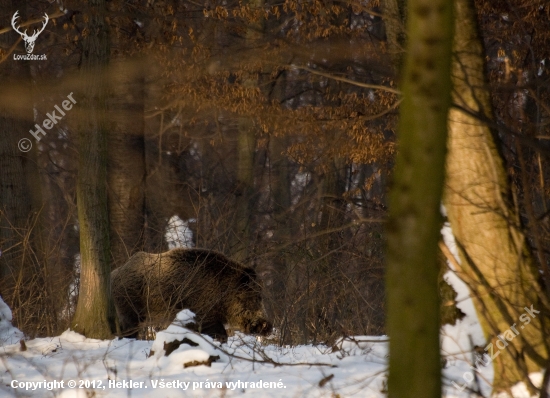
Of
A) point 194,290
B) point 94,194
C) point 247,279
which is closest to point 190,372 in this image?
point 194,290

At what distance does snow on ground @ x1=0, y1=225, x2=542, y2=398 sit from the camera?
16.7ft

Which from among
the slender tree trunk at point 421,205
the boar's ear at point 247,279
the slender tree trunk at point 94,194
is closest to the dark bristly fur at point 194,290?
the boar's ear at point 247,279

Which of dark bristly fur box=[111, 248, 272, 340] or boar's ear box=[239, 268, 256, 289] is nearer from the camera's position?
dark bristly fur box=[111, 248, 272, 340]

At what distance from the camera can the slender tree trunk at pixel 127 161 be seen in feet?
49.2

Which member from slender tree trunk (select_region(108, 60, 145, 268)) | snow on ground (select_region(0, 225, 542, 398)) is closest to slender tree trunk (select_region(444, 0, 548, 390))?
snow on ground (select_region(0, 225, 542, 398))

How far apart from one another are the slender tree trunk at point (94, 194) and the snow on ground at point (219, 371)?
1.37m

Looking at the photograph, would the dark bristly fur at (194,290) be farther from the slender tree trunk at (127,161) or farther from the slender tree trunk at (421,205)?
the slender tree trunk at (421,205)

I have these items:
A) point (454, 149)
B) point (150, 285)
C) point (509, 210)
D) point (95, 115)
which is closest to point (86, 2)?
point (95, 115)

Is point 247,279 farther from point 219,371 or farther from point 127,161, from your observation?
point 127,161

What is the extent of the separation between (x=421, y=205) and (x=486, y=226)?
2.42 meters

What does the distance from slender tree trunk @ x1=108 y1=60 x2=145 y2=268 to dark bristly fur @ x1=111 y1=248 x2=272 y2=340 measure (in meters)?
5.70

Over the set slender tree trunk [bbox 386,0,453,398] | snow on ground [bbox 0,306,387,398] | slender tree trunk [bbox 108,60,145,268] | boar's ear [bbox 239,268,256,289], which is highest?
slender tree trunk [bbox 108,60,145,268]

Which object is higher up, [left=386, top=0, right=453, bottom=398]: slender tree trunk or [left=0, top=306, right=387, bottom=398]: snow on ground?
[left=386, top=0, right=453, bottom=398]: slender tree trunk

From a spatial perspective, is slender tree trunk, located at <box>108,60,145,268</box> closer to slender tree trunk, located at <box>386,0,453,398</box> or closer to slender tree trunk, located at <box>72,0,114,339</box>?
slender tree trunk, located at <box>72,0,114,339</box>
